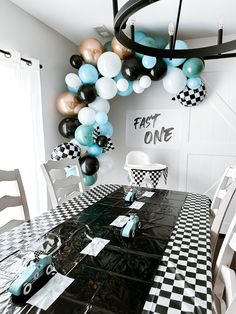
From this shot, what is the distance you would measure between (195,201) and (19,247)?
1.20 m

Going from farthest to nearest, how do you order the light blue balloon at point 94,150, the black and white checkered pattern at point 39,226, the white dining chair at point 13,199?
the light blue balloon at point 94,150 → the white dining chair at point 13,199 → the black and white checkered pattern at point 39,226

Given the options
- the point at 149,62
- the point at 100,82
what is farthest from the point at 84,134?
the point at 149,62

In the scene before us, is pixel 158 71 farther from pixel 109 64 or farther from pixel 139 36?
pixel 109 64

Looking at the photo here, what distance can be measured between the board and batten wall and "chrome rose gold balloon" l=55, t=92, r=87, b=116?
893mm

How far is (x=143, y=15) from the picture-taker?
2.15 m

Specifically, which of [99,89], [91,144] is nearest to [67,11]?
[99,89]

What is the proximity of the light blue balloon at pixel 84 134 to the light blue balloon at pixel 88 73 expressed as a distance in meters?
0.49

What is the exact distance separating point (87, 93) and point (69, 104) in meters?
0.28

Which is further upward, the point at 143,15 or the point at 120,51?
the point at 143,15

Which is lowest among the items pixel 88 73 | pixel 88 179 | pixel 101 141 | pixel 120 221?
pixel 88 179

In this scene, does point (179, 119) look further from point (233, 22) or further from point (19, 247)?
point (19, 247)

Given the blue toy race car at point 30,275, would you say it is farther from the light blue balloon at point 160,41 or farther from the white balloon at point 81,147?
the light blue balloon at point 160,41

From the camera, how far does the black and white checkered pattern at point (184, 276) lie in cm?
65

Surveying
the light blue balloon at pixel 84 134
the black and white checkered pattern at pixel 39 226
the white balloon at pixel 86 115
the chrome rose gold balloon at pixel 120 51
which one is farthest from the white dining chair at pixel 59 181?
the chrome rose gold balloon at pixel 120 51
